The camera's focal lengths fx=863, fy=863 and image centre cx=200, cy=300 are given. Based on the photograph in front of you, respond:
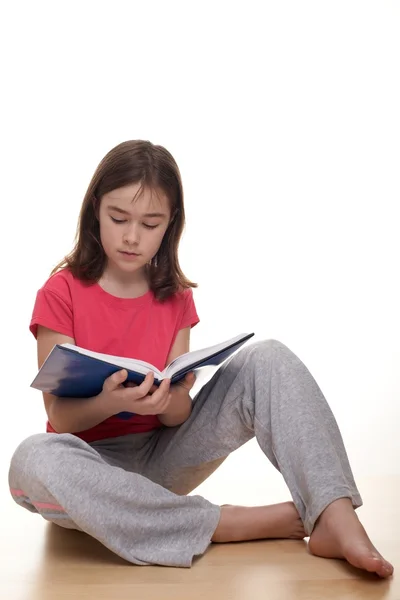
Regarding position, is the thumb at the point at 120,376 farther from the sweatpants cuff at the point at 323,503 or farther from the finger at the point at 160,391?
the sweatpants cuff at the point at 323,503

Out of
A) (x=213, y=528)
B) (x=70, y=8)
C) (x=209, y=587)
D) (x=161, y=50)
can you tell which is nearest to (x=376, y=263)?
(x=161, y=50)

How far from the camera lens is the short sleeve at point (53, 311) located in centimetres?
186

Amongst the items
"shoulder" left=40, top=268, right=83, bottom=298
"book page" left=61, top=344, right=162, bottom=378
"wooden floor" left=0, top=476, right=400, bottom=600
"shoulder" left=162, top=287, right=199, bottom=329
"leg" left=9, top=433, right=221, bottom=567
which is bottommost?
"wooden floor" left=0, top=476, right=400, bottom=600

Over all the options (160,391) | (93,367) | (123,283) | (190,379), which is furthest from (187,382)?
(123,283)

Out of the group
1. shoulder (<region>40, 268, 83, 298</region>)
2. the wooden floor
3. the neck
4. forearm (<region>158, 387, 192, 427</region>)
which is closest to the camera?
the wooden floor

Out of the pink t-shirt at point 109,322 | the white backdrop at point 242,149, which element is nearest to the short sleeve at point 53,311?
the pink t-shirt at point 109,322

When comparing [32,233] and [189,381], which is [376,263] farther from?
[189,381]

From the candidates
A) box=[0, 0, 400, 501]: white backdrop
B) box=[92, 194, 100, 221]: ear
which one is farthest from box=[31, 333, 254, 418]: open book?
box=[0, 0, 400, 501]: white backdrop

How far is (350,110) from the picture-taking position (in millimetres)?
3818

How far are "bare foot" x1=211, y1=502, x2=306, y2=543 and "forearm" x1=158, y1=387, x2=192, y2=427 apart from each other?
0.22 m

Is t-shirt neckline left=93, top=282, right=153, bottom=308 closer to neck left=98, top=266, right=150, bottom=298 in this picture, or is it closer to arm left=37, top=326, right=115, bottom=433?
neck left=98, top=266, right=150, bottom=298

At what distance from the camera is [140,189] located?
186 centimetres

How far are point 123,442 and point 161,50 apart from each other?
2261mm

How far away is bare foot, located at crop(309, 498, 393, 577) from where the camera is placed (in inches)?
58.3
